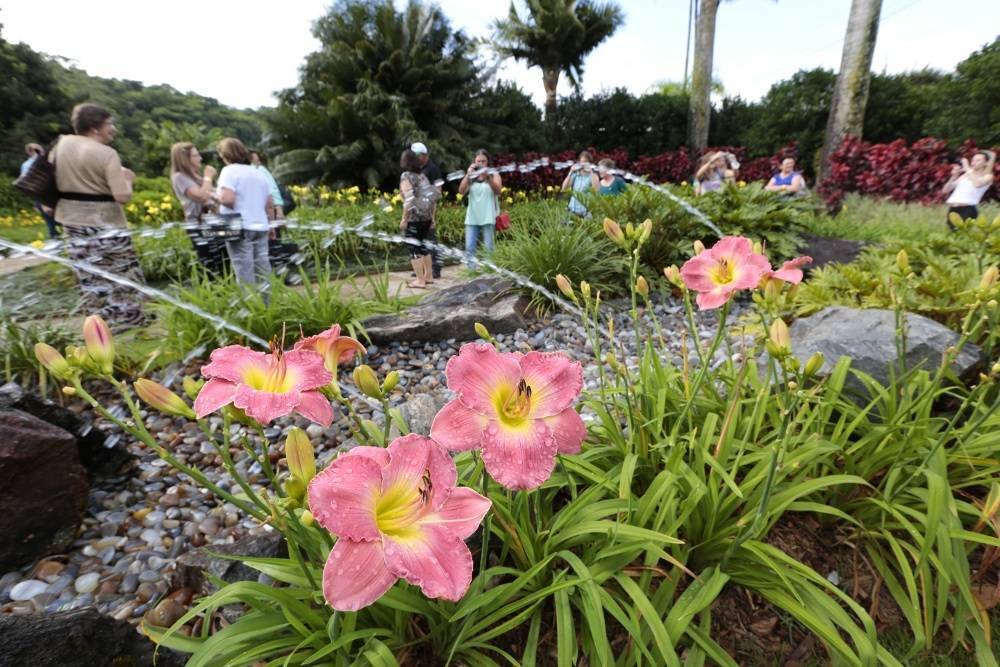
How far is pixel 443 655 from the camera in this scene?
121 cm

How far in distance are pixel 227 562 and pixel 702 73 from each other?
49.6 ft

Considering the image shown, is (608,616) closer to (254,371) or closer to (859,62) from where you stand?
(254,371)

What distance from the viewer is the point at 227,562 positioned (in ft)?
5.17

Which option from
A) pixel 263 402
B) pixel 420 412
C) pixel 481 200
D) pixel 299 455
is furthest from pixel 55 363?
pixel 481 200

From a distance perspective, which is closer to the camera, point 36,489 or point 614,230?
point 614,230

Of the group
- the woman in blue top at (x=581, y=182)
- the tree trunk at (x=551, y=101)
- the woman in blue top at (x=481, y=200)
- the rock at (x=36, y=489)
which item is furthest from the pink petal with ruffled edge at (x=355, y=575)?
the tree trunk at (x=551, y=101)

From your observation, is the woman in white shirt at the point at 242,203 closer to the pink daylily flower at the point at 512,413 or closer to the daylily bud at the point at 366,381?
the daylily bud at the point at 366,381

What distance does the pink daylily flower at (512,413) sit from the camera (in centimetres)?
91

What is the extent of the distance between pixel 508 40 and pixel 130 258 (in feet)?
58.8

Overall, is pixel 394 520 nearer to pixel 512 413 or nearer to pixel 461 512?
pixel 461 512

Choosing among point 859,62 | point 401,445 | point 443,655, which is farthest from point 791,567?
point 859,62

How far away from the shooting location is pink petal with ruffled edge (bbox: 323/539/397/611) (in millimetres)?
746

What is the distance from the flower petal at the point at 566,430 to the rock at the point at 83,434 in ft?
7.37

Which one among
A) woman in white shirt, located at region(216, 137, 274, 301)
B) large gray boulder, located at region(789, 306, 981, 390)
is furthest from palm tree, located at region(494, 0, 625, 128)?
large gray boulder, located at region(789, 306, 981, 390)
